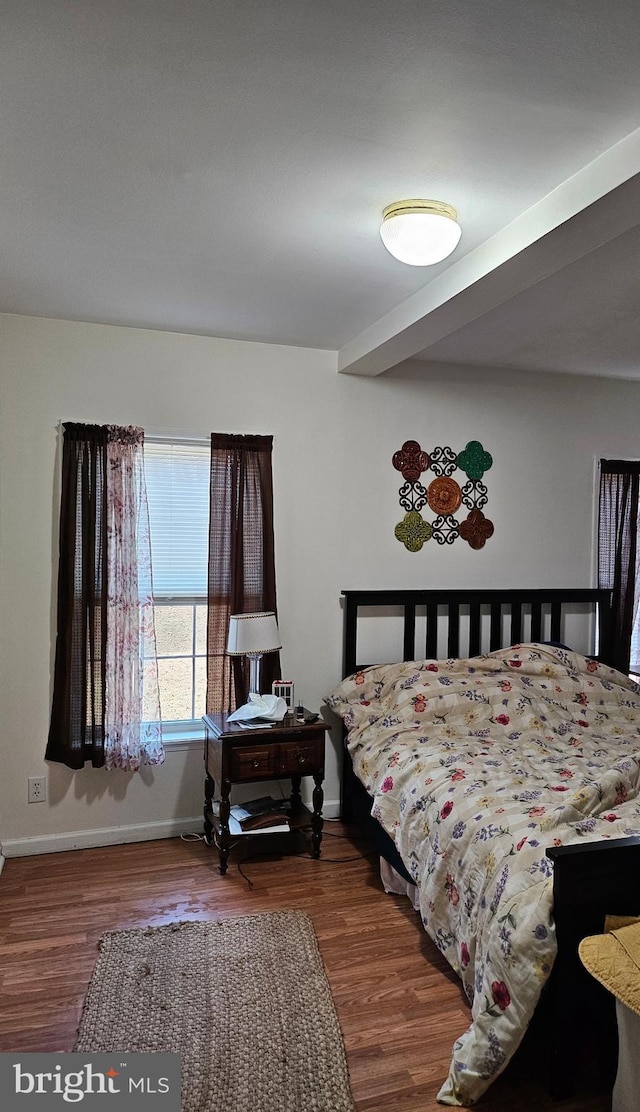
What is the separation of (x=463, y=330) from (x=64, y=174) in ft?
6.57

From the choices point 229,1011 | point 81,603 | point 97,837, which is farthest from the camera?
point 97,837

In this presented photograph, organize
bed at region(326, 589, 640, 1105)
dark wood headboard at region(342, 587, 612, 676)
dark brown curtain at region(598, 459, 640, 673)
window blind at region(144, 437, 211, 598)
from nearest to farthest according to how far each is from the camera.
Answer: bed at region(326, 589, 640, 1105)
window blind at region(144, 437, 211, 598)
dark wood headboard at region(342, 587, 612, 676)
dark brown curtain at region(598, 459, 640, 673)

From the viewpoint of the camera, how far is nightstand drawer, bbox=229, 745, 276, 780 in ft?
10.9

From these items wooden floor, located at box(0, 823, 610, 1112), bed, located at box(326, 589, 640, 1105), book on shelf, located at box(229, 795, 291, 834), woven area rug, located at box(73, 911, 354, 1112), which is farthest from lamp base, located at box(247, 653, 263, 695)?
woven area rug, located at box(73, 911, 354, 1112)

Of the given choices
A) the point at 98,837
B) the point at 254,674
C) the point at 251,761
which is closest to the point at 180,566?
the point at 254,674

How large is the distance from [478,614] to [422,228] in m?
2.46

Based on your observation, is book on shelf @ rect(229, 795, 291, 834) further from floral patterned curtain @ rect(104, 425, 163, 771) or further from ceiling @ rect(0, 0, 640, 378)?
ceiling @ rect(0, 0, 640, 378)

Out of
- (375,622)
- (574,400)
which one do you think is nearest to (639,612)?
(574,400)

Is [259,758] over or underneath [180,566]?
underneath

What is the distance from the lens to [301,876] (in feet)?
10.8

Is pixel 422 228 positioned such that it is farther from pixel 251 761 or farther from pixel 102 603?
pixel 251 761

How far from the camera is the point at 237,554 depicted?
146 inches

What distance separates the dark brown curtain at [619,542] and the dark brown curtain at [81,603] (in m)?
2.96

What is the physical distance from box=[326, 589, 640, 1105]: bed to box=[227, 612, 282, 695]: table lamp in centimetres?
51
